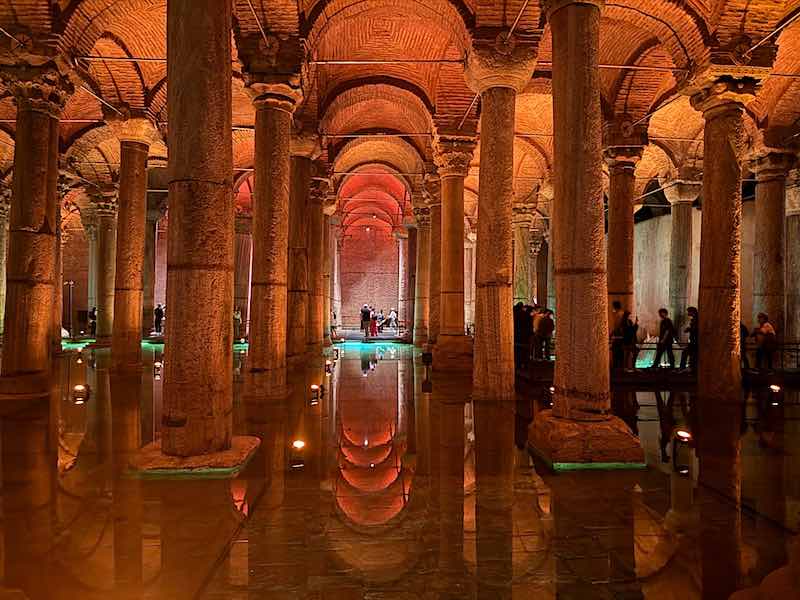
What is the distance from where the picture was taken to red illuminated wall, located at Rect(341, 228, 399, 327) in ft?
124

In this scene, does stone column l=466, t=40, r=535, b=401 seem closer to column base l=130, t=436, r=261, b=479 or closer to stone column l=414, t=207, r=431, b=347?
column base l=130, t=436, r=261, b=479

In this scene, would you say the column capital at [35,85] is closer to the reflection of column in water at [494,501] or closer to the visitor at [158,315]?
the reflection of column in water at [494,501]

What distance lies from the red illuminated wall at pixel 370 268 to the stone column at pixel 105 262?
19.1 m

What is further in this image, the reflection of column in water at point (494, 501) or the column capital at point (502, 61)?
the column capital at point (502, 61)

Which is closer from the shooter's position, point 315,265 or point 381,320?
point 315,265

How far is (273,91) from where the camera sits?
8.80 metres

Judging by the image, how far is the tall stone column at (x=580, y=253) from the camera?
5.76m

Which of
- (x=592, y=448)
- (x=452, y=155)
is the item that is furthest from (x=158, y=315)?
(x=592, y=448)

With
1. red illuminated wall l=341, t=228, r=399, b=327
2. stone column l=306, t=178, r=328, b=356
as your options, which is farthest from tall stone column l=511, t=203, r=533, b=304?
red illuminated wall l=341, t=228, r=399, b=327

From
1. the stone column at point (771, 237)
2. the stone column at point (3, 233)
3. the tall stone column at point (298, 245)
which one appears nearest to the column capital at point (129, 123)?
the tall stone column at point (298, 245)

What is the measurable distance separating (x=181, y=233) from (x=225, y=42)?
5.98ft

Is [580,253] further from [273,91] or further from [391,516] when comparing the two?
[273,91]

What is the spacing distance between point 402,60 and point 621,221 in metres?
6.12

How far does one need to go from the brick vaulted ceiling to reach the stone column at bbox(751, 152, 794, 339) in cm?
77
